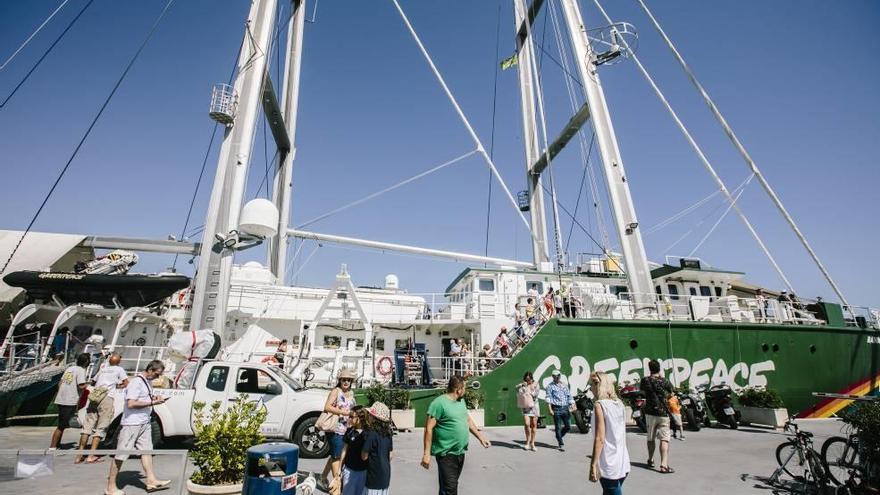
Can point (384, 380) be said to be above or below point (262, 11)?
below

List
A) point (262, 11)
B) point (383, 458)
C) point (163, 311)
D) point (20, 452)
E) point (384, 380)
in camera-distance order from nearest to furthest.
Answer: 1. point (20, 452)
2. point (383, 458)
3. point (384, 380)
4. point (262, 11)
5. point (163, 311)

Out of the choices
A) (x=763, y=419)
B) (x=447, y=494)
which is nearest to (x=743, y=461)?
(x=763, y=419)

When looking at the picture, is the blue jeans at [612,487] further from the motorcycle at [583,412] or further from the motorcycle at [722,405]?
the motorcycle at [722,405]

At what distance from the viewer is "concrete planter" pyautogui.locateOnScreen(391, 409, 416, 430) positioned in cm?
1077

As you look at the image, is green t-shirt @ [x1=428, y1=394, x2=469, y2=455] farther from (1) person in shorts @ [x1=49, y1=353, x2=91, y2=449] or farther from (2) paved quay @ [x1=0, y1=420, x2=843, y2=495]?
(1) person in shorts @ [x1=49, y1=353, x2=91, y2=449]

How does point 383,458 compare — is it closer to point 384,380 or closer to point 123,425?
point 123,425

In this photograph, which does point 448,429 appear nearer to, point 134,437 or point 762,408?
point 134,437

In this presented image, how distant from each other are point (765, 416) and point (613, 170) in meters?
9.90

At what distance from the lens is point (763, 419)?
498 inches

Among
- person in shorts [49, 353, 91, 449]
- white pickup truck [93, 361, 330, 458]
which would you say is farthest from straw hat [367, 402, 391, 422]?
person in shorts [49, 353, 91, 449]

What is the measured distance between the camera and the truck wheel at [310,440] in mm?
7816

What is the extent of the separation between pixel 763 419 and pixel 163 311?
821 inches

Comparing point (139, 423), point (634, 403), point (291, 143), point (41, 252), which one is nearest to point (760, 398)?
point (634, 403)

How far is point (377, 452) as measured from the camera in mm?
4070
